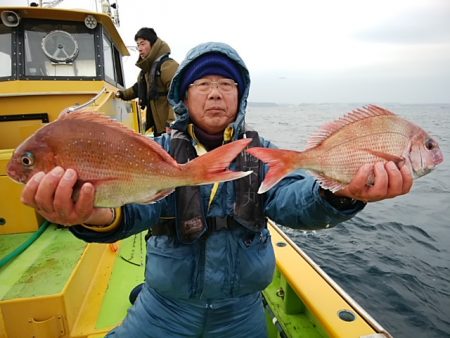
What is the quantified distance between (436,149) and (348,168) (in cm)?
48

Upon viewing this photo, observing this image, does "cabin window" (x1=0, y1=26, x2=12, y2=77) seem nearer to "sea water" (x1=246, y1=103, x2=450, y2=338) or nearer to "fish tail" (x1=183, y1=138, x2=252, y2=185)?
"sea water" (x1=246, y1=103, x2=450, y2=338)

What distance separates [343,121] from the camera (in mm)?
1876

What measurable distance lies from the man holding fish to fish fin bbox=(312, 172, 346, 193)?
17 mm

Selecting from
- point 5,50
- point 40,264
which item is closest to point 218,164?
point 40,264

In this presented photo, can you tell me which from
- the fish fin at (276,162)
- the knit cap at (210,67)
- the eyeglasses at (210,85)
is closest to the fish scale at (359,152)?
the fish fin at (276,162)

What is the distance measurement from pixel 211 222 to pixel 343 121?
3.33 feet

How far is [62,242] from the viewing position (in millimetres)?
3531

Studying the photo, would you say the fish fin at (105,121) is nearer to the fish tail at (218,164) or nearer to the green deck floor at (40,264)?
the fish tail at (218,164)

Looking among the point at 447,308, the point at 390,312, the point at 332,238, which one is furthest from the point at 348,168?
the point at 332,238

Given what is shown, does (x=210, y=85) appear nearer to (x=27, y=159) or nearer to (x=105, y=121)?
(x=105, y=121)

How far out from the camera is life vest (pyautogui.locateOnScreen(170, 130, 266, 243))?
2125 mm

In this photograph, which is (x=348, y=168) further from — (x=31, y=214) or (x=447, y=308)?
(x=447, y=308)

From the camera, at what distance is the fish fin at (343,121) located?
1839 mm

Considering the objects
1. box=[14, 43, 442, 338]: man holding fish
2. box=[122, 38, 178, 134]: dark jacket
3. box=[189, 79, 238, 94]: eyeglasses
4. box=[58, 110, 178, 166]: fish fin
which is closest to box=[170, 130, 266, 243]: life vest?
box=[14, 43, 442, 338]: man holding fish
